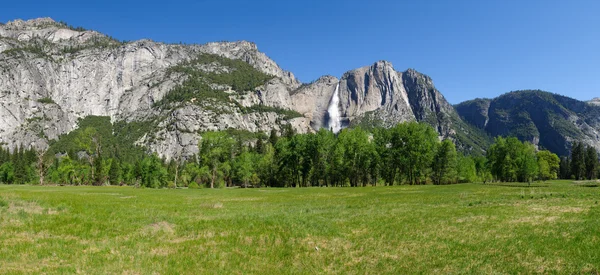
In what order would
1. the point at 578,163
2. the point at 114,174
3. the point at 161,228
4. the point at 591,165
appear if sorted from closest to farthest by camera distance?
the point at 161,228 → the point at 114,174 → the point at 591,165 → the point at 578,163

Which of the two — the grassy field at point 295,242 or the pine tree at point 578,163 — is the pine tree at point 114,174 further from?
the pine tree at point 578,163

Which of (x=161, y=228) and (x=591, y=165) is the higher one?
(x=591, y=165)

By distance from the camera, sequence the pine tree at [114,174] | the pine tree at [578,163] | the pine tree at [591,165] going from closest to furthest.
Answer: the pine tree at [114,174] → the pine tree at [591,165] → the pine tree at [578,163]

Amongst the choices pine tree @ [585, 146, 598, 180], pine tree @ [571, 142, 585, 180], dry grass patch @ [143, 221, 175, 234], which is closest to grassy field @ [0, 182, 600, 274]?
dry grass patch @ [143, 221, 175, 234]

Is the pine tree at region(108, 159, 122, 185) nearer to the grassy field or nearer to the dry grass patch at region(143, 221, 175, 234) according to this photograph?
the grassy field

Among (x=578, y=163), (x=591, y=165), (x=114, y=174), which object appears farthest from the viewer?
(x=578, y=163)

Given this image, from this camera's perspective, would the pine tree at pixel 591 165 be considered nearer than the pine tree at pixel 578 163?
Yes

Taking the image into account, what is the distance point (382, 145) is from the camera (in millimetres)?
92438

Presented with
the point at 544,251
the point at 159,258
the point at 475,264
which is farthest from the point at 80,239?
the point at 544,251

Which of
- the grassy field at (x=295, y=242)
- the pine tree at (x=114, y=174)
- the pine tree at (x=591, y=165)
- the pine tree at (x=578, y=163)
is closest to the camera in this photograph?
the grassy field at (x=295, y=242)

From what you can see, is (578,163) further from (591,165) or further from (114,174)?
(114,174)

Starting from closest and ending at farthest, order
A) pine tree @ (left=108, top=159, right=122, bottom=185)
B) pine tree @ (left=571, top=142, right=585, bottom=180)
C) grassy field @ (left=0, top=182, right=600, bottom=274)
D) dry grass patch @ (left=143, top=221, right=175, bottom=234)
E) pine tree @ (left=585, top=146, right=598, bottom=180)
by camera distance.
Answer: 1. grassy field @ (left=0, top=182, right=600, bottom=274)
2. dry grass patch @ (left=143, top=221, right=175, bottom=234)
3. pine tree @ (left=108, top=159, right=122, bottom=185)
4. pine tree @ (left=585, top=146, right=598, bottom=180)
5. pine tree @ (left=571, top=142, right=585, bottom=180)

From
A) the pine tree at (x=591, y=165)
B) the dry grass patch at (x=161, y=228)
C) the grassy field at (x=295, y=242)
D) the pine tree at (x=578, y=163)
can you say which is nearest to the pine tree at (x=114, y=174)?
the grassy field at (x=295, y=242)

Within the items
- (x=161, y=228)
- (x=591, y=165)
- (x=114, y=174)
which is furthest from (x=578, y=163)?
(x=114, y=174)
